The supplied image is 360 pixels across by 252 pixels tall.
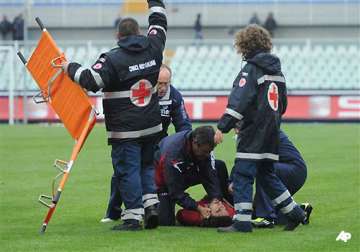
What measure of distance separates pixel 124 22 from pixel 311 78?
20378 millimetres

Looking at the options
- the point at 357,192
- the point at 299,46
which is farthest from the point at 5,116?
the point at 357,192

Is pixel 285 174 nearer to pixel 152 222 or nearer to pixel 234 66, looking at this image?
pixel 152 222

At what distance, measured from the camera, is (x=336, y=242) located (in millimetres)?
9602

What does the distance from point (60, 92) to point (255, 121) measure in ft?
6.33

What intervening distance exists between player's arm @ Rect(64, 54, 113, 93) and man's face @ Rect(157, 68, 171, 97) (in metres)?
1.39

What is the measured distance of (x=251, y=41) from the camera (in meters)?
10.2

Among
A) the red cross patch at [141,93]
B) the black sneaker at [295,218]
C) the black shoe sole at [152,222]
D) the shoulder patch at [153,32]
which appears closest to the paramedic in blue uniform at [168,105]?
the black shoe sole at [152,222]

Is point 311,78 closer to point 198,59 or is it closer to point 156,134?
point 198,59

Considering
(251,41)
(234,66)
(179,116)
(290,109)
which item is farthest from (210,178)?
(234,66)

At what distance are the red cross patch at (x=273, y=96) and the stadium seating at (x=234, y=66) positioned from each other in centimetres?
1991

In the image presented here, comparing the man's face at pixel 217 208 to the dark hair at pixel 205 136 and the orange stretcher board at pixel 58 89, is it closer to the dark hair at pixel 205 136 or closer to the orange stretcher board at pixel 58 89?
the dark hair at pixel 205 136

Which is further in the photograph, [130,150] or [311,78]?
[311,78]

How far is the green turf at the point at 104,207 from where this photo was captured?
943 cm

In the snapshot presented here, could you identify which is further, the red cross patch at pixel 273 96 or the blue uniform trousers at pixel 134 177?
the blue uniform trousers at pixel 134 177
